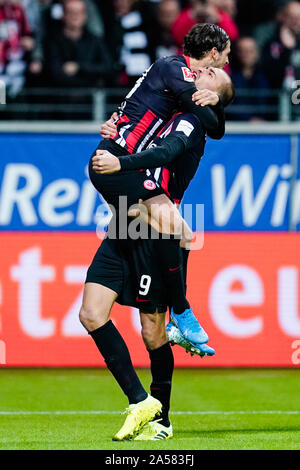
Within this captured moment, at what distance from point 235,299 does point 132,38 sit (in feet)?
14.2

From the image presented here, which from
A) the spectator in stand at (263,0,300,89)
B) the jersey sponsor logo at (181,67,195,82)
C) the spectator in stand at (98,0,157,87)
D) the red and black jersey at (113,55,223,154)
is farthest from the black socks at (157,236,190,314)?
the spectator in stand at (263,0,300,89)

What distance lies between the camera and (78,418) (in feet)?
24.5

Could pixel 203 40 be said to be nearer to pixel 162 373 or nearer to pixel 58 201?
pixel 162 373

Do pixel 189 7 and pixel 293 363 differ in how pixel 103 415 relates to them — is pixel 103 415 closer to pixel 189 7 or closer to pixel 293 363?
pixel 293 363

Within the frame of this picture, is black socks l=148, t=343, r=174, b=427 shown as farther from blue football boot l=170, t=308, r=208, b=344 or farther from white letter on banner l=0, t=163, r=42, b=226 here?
white letter on banner l=0, t=163, r=42, b=226

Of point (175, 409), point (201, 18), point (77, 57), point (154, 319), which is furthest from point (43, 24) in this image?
point (154, 319)

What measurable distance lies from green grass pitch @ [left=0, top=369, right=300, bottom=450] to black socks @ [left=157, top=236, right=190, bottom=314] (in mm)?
899

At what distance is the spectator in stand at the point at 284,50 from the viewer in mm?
13188

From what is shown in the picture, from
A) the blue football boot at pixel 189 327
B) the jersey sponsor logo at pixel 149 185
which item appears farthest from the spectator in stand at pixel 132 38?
the blue football boot at pixel 189 327

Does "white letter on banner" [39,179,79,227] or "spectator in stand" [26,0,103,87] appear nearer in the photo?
"white letter on banner" [39,179,79,227]

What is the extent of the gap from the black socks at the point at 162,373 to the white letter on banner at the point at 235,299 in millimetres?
3396

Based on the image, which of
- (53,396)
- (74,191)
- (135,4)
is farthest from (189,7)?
(53,396)

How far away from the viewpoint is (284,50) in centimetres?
1323

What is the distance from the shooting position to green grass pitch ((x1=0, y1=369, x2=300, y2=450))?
6.24m
